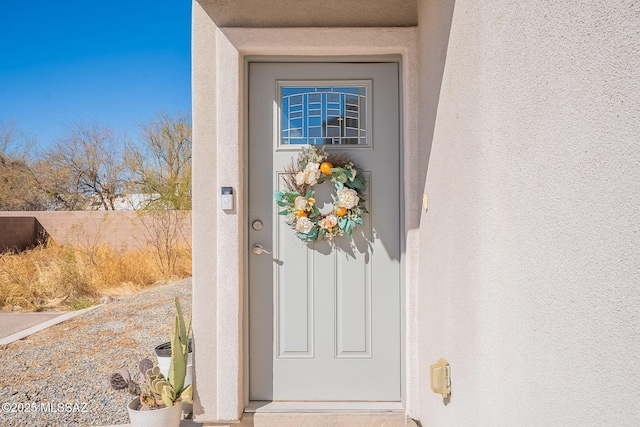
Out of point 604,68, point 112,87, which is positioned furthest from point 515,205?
point 112,87

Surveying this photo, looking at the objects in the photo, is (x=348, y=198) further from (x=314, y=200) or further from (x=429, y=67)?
(x=429, y=67)

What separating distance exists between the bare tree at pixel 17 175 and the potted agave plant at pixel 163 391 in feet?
46.1

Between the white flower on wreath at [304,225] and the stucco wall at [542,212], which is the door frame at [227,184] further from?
the stucco wall at [542,212]

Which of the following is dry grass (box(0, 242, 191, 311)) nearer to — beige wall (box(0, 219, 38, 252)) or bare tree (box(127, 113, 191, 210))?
beige wall (box(0, 219, 38, 252))

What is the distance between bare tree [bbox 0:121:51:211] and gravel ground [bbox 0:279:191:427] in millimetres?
10228

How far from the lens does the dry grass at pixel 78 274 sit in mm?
6445

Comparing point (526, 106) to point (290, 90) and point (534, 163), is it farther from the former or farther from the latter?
point (290, 90)

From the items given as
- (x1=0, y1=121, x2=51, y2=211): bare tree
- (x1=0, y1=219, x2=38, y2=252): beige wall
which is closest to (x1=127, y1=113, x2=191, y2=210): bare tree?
(x1=0, y1=219, x2=38, y2=252): beige wall

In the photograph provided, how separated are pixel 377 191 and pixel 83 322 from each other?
4623 millimetres

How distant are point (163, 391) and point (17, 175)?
1466cm

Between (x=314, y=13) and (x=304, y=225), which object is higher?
(x=314, y=13)

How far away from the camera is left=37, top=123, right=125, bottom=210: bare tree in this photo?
14047 mm

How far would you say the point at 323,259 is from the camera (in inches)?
111

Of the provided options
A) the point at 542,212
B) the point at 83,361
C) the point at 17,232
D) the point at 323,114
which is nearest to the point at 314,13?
the point at 323,114
